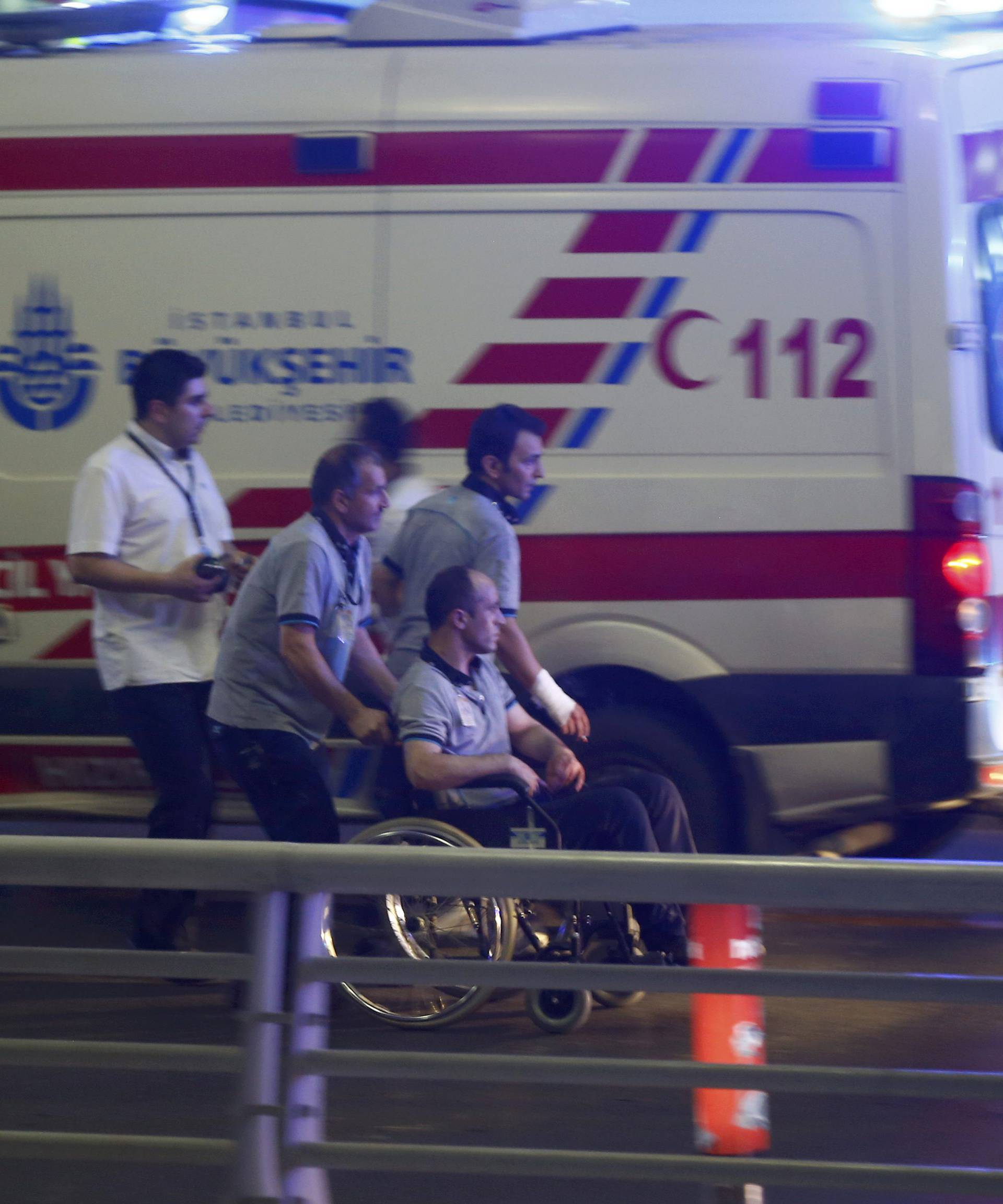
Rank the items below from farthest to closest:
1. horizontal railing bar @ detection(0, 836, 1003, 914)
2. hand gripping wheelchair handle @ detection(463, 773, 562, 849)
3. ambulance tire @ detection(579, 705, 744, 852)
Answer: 1. ambulance tire @ detection(579, 705, 744, 852)
2. hand gripping wheelchair handle @ detection(463, 773, 562, 849)
3. horizontal railing bar @ detection(0, 836, 1003, 914)

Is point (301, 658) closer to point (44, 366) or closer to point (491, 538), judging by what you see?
point (491, 538)

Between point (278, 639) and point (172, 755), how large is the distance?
49 cm

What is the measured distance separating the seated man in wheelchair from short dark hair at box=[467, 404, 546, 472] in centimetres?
36

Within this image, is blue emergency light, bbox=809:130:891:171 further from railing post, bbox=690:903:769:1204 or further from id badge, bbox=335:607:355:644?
railing post, bbox=690:903:769:1204

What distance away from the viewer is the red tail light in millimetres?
4574

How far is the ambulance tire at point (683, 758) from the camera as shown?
4887 millimetres

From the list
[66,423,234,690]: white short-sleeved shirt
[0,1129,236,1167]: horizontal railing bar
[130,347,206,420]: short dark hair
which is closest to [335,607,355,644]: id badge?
[66,423,234,690]: white short-sleeved shirt

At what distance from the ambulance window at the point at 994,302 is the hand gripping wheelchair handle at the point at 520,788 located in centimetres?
183

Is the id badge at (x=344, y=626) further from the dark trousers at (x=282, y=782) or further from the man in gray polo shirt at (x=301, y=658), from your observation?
the dark trousers at (x=282, y=782)

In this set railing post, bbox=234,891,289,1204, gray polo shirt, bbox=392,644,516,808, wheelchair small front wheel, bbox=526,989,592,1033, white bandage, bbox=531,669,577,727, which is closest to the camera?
railing post, bbox=234,891,289,1204

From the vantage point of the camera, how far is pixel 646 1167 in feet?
8.00

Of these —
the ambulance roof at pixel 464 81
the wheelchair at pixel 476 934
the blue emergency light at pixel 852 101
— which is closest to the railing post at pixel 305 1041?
the wheelchair at pixel 476 934

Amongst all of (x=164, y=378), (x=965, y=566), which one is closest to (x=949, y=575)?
(x=965, y=566)

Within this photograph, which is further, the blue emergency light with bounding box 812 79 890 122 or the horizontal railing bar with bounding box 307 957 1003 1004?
the blue emergency light with bounding box 812 79 890 122
